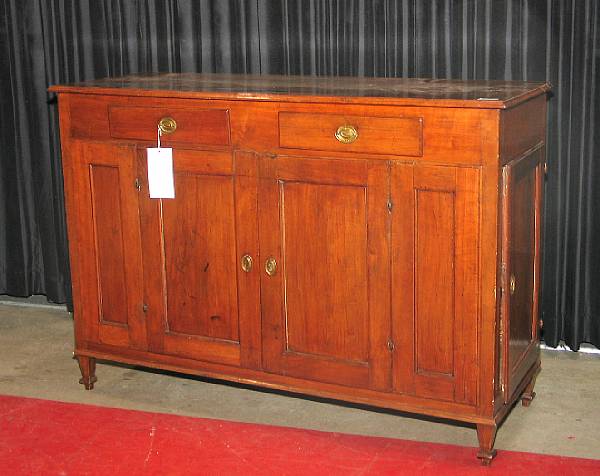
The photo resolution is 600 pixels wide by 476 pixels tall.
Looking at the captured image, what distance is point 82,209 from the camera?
11.5 ft

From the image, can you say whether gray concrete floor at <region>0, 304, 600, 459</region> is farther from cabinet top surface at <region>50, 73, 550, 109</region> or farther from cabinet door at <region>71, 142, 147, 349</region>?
cabinet top surface at <region>50, 73, 550, 109</region>

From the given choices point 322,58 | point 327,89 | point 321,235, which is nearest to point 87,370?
point 321,235

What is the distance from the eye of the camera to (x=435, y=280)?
2.98m

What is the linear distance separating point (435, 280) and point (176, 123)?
958 mm

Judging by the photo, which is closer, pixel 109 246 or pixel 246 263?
pixel 246 263

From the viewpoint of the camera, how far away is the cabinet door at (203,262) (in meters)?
3.24

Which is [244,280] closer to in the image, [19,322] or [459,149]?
[459,149]

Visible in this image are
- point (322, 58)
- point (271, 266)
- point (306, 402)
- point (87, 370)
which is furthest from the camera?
point (322, 58)

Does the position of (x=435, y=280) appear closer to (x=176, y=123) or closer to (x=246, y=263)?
(x=246, y=263)

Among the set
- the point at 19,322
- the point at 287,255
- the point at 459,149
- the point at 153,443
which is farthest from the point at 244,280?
the point at 19,322

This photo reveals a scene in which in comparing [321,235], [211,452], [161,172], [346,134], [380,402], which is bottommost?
[211,452]

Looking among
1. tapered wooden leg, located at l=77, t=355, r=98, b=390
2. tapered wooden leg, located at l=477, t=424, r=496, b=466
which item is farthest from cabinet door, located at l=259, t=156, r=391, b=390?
tapered wooden leg, located at l=77, t=355, r=98, b=390

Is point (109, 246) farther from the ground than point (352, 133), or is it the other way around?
point (352, 133)

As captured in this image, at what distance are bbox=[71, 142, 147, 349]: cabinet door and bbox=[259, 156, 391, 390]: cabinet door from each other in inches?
19.1
